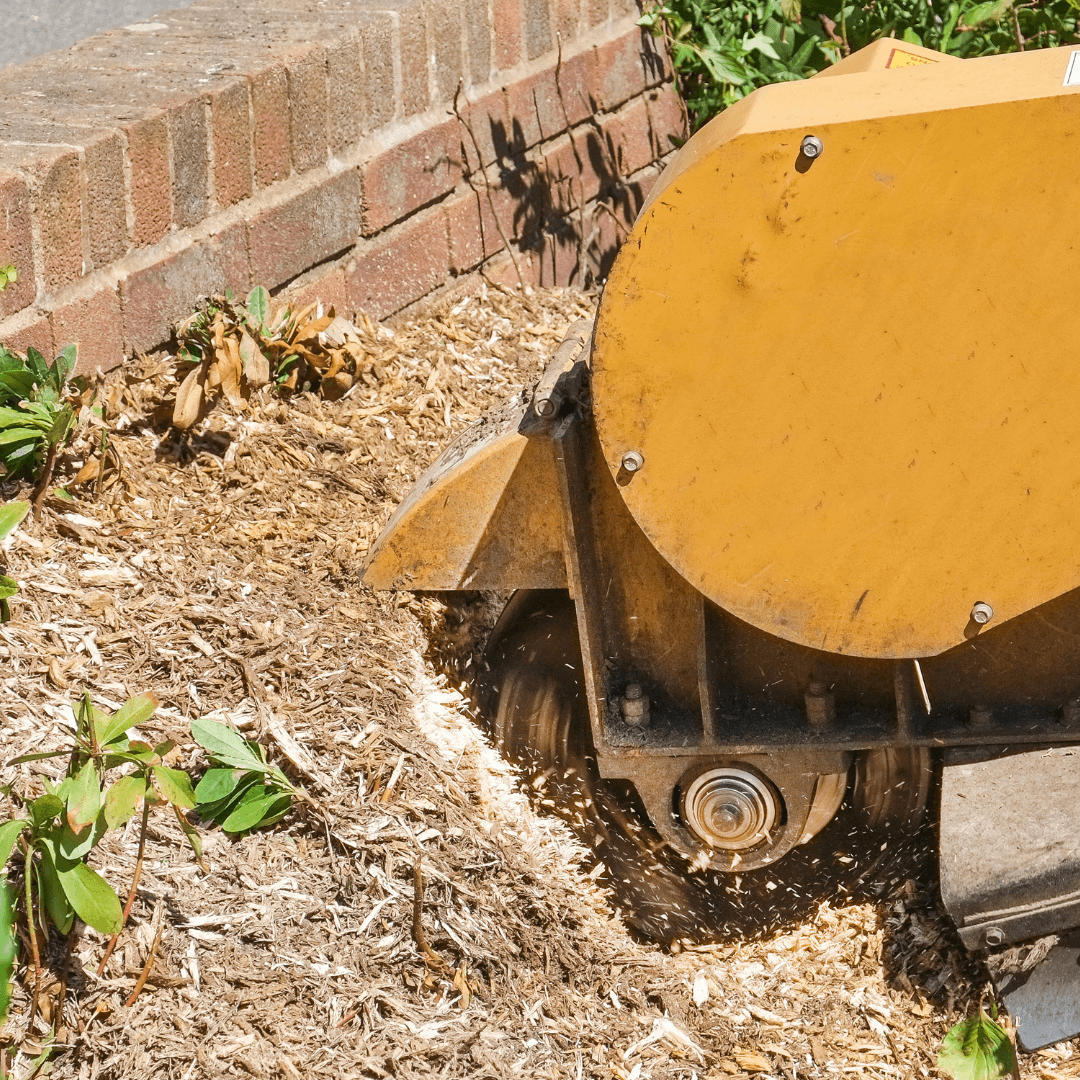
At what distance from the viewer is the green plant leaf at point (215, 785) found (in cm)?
194

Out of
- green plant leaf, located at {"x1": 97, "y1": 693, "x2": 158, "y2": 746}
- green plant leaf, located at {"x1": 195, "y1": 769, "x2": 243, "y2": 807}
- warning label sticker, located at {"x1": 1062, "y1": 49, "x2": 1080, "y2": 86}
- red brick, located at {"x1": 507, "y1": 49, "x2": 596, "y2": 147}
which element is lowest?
green plant leaf, located at {"x1": 195, "y1": 769, "x2": 243, "y2": 807}

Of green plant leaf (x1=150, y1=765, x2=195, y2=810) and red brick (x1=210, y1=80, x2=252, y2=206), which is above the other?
red brick (x1=210, y1=80, x2=252, y2=206)

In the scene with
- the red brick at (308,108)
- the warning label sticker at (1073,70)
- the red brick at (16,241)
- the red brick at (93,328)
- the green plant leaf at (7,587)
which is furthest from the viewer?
the red brick at (308,108)

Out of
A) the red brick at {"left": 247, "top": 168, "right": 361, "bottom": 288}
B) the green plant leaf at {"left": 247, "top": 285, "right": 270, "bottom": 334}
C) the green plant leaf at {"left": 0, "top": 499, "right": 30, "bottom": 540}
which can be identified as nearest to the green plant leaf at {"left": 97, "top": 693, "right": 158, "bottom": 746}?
the green plant leaf at {"left": 0, "top": 499, "right": 30, "bottom": 540}

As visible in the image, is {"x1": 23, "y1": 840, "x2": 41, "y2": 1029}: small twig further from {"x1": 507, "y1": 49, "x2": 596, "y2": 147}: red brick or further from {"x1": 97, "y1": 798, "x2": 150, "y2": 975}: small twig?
{"x1": 507, "y1": 49, "x2": 596, "y2": 147}: red brick

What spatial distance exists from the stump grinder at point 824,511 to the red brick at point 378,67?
1119 mm

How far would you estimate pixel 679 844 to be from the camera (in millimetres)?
2232

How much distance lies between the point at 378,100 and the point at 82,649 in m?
1.59

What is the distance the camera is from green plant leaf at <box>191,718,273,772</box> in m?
1.95

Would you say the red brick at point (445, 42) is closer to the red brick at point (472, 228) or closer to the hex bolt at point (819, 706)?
the red brick at point (472, 228)

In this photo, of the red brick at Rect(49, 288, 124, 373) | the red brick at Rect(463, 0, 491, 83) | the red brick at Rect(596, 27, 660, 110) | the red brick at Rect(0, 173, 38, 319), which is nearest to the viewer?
the red brick at Rect(0, 173, 38, 319)

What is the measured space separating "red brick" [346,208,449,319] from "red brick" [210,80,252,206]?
40 cm

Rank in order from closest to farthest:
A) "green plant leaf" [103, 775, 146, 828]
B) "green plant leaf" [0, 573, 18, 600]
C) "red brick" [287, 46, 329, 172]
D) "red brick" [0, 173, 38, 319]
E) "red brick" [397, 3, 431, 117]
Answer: "green plant leaf" [103, 775, 146, 828]
"green plant leaf" [0, 573, 18, 600]
"red brick" [0, 173, 38, 319]
"red brick" [287, 46, 329, 172]
"red brick" [397, 3, 431, 117]

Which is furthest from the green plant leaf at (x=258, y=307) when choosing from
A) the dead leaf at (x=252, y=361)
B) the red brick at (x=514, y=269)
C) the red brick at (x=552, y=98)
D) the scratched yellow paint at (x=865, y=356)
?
the scratched yellow paint at (x=865, y=356)
